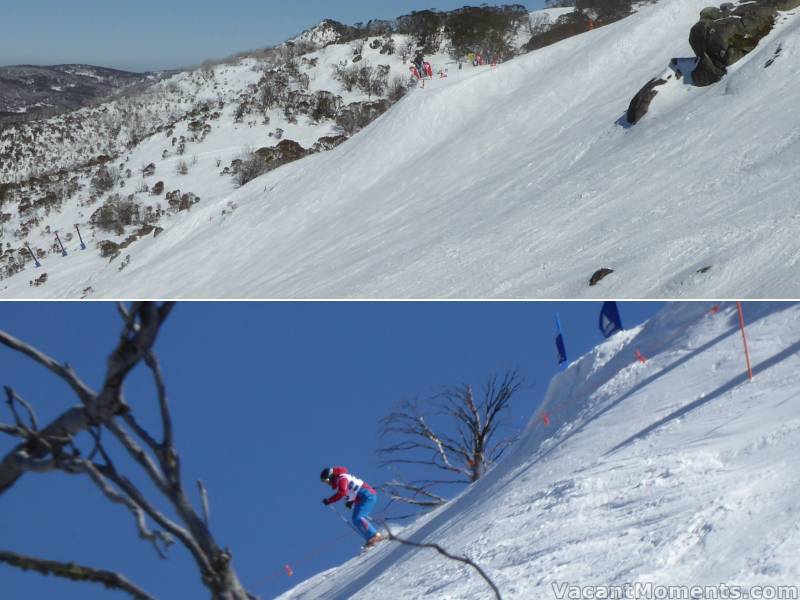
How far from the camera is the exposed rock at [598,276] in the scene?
9565mm

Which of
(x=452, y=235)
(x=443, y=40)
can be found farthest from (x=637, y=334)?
(x=443, y=40)

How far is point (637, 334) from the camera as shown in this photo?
25.3 feet

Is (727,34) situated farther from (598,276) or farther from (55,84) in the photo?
(55,84)

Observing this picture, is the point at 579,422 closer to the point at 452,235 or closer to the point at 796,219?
the point at 796,219

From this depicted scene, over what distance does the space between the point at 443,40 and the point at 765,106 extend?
36.3 m

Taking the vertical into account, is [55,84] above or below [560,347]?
above

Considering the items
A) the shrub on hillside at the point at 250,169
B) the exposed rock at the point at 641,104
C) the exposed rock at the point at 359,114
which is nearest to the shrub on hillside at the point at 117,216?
the shrub on hillside at the point at 250,169

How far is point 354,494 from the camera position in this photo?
24.4 ft

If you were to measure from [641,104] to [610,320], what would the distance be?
8.40m

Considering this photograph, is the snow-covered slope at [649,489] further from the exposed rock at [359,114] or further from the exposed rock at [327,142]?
the exposed rock at [359,114]

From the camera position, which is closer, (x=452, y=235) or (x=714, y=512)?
(x=714, y=512)

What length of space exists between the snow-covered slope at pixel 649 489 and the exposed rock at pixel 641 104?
29.1 ft

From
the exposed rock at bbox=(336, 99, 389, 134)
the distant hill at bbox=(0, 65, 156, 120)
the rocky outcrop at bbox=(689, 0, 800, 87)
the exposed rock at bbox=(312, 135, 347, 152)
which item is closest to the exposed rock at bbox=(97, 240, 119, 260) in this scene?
the exposed rock at bbox=(312, 135, 347, 152)

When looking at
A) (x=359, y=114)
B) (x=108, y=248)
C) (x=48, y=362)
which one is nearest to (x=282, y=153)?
(x=359, y=114)
